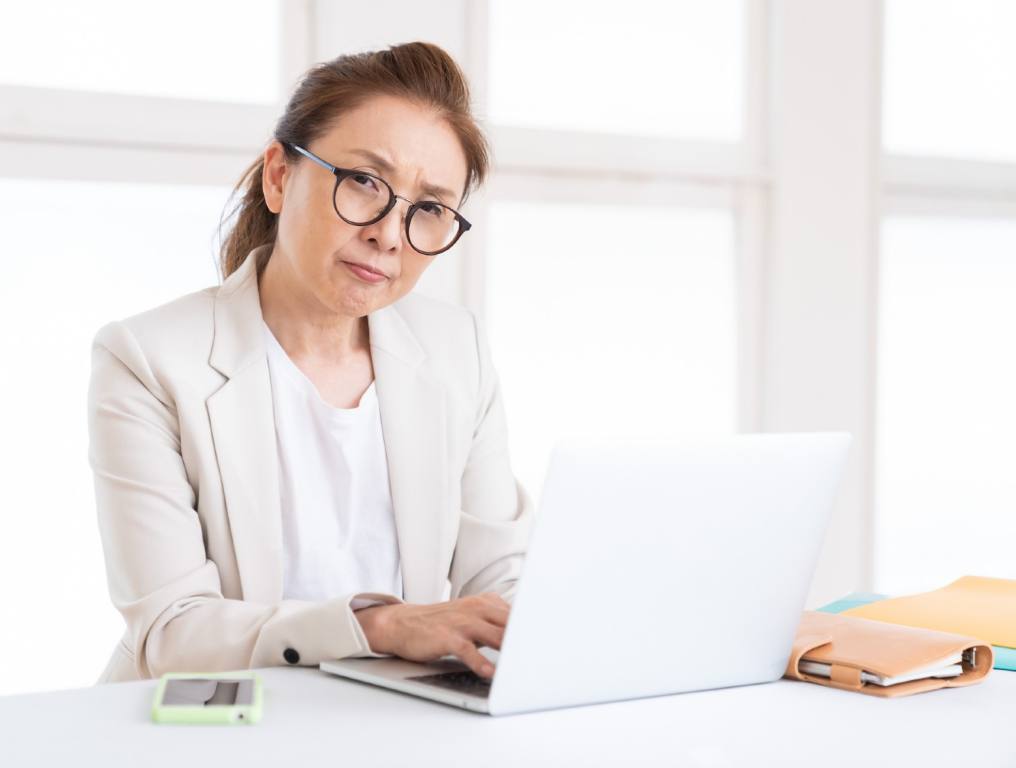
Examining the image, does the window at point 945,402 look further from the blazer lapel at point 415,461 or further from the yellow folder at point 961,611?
the blazer lapel at point 415,461

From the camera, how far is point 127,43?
2727 millimetres

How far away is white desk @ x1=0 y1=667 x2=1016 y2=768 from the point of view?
1.00 metres

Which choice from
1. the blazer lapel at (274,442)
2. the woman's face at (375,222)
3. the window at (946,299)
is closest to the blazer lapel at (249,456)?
the blazer lapel at (274,442)

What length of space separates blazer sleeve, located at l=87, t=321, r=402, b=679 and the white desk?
0.11 metres

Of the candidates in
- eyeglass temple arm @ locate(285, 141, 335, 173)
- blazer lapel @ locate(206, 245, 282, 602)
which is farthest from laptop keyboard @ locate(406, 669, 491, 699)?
eyeglass temple arm @ locate(285, 141, 335, 173)

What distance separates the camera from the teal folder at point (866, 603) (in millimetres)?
1448

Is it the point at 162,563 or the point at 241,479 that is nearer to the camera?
the point at 162,563

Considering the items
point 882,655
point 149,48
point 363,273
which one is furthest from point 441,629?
point 149,48

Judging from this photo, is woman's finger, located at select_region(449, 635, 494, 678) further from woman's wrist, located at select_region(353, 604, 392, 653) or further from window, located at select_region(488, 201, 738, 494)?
window, located at select_region(488, 201, 738, 494)

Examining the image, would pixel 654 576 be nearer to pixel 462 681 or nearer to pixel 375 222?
pixel 462 681

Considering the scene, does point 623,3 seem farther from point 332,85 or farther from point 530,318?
point 332,85

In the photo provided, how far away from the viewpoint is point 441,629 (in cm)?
129

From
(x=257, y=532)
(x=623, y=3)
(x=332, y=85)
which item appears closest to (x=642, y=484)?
(x=257, y=532)

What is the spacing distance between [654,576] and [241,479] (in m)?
0.76
